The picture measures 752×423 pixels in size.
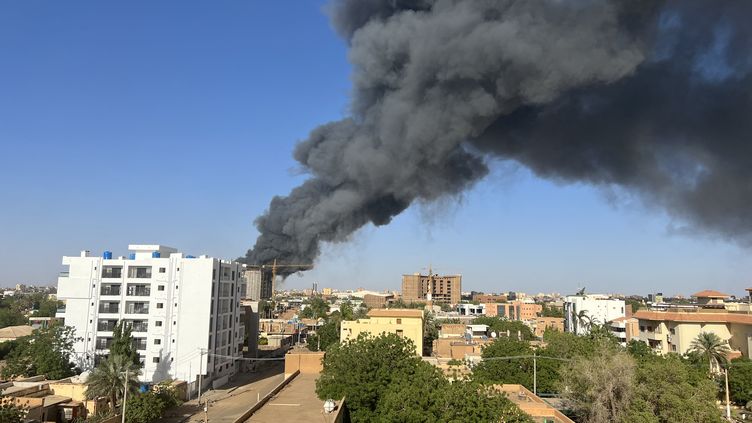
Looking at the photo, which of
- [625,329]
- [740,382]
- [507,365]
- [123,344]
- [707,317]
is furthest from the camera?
[625,329]

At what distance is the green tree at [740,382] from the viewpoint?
31.2 meters

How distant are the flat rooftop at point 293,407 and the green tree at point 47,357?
15903 mm

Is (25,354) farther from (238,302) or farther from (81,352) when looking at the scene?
(238,302)

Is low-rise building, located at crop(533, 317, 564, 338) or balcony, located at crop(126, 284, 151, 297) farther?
low-rise building, located at crop(533, 317, 564, 338)

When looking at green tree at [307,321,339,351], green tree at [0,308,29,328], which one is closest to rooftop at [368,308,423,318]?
green tree at [307,321,339,351]

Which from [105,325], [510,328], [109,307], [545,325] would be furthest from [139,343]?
[545,325]

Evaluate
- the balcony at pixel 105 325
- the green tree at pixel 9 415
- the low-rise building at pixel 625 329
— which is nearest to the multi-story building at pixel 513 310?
the low-rise building at pixel 625 329

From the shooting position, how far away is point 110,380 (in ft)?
87.1

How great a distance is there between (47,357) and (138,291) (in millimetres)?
6317

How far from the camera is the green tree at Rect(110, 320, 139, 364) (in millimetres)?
30528

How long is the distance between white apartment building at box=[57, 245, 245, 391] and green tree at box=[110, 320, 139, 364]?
6.63 feet

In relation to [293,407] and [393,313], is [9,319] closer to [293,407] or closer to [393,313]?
[393,313]

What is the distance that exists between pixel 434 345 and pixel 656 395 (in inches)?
984

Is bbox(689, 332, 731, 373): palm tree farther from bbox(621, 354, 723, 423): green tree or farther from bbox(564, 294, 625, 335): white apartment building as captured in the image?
bbox(564, 294, 625, 335): white apartment building
